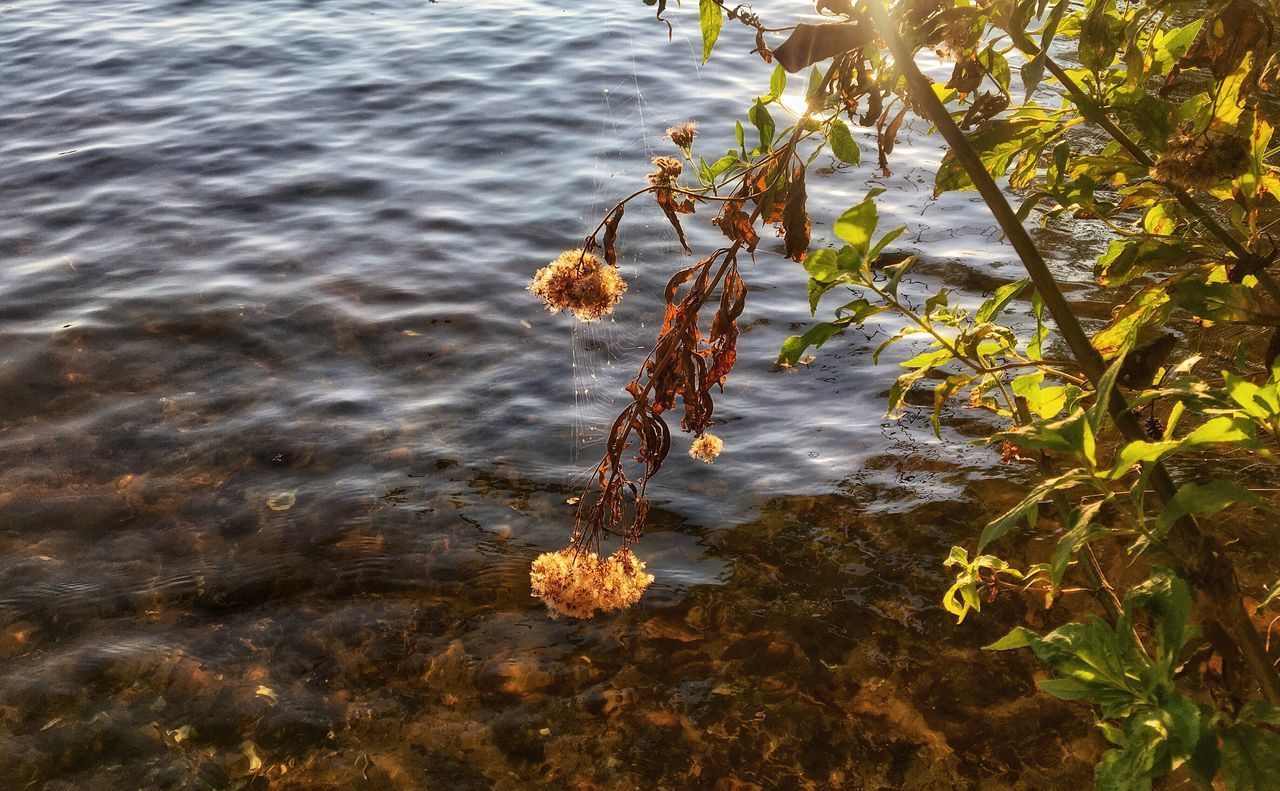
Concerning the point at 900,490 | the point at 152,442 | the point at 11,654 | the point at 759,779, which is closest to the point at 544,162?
the point at 152,442

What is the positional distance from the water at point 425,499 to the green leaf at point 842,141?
1481mm

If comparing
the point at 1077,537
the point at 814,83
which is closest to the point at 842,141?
the point at 814,83

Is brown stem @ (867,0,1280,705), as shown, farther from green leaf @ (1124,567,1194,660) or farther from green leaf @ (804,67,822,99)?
green leaf @ (804,67,822,99)

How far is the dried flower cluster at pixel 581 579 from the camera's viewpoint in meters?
2.65

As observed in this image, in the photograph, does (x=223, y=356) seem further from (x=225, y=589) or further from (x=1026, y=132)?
(x=1026, y=132)

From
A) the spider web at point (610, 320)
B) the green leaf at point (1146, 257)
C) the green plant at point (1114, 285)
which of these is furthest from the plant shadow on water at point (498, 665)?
the green leaf at point (1146, 257)

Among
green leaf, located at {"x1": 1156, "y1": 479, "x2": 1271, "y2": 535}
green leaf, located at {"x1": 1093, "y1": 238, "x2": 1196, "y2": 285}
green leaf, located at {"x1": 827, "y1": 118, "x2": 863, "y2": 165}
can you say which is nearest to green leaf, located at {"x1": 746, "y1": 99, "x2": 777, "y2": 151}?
green leaf, located at {"x1": 827, "y1": 118, "x2": 863, "y2": 165}

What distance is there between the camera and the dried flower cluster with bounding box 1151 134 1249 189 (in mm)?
1604

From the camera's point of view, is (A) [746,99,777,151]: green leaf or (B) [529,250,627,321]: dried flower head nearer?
(A) [746,99,777,151]: green leaf

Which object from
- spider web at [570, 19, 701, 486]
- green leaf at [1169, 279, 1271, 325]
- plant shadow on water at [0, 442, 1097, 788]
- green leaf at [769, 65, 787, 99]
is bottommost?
plant shadow on water at [0, 442, 1097, 788]

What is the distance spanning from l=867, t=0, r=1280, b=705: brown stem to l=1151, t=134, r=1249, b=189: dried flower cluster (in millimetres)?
353

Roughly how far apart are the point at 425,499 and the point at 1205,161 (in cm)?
279

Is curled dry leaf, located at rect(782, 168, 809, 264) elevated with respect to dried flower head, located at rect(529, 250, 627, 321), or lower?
elevated

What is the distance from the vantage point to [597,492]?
3.72 meters
